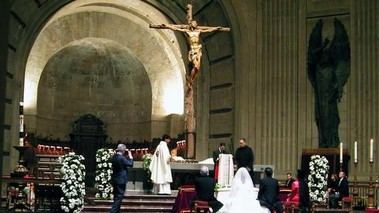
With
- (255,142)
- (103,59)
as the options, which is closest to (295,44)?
(255,142)

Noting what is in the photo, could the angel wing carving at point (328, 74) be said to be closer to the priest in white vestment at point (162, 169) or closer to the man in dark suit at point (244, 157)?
the man in dark suit at point (244, 157)

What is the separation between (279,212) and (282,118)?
9301 mm

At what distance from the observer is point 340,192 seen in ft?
49.0

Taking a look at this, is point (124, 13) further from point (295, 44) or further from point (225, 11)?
point (295, 44)

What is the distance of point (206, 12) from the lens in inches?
875

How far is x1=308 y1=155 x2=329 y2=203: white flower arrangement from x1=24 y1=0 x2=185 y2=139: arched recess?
36.2 ft

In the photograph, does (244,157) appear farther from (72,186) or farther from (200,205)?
(72,186)

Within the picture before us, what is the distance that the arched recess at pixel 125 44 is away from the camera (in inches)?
1030

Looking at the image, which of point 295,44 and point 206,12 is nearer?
point 295,44

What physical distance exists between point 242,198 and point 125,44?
1799cm

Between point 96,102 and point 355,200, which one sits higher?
point 96,102

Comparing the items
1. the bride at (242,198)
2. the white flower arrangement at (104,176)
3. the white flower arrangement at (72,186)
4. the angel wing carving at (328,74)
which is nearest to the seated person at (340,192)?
the angel wing carving at (328,74)

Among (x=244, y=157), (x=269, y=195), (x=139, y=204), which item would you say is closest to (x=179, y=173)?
(x=139, y=204)

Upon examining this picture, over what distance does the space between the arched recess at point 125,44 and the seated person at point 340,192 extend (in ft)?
40.4
